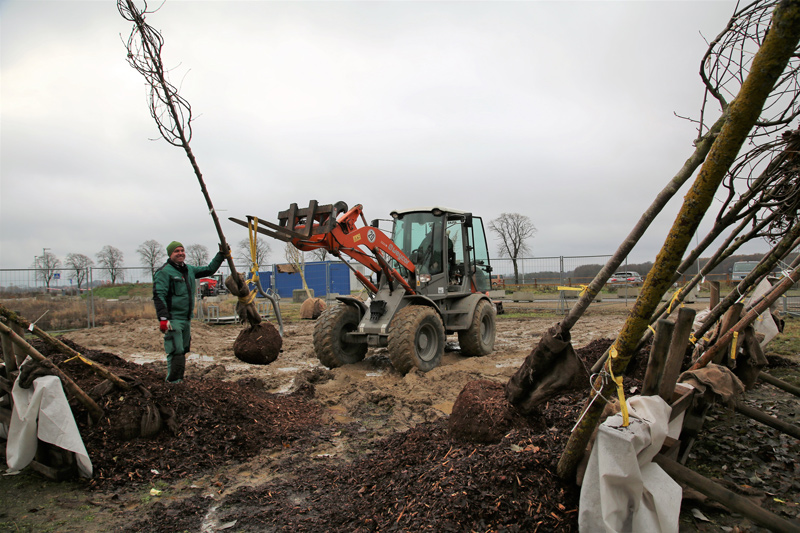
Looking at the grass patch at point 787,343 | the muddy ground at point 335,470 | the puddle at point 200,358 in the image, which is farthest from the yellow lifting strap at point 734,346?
the puddle at point 200,358

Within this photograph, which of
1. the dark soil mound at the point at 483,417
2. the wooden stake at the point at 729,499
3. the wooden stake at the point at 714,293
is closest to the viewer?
the wooden stake at the point at 729,499

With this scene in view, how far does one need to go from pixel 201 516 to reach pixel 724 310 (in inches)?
165

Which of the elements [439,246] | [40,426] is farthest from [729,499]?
[439,246]

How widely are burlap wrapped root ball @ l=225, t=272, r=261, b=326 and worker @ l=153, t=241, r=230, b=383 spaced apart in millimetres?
349

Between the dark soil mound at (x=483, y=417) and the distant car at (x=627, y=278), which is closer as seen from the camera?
the dark soil mound at (x=483, y=417)

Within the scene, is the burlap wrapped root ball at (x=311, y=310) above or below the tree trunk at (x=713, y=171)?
below

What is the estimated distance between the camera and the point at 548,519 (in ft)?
7.75

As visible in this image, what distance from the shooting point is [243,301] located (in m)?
5.54

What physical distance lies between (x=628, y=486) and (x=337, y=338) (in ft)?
18.8

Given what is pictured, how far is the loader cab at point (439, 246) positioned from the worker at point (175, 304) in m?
3.62

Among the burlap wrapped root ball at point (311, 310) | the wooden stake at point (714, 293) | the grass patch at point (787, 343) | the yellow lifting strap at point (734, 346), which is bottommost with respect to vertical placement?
the grass patch at point (787, 343)

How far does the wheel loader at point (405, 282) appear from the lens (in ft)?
21.0

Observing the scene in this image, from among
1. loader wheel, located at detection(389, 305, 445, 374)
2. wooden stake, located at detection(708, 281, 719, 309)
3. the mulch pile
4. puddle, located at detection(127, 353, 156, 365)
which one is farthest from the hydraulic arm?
puddle, located at detection(127, 353, 156, 365)

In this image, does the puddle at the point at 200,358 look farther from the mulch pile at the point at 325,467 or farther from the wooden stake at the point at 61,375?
the wooden stake at the point at 61,375
